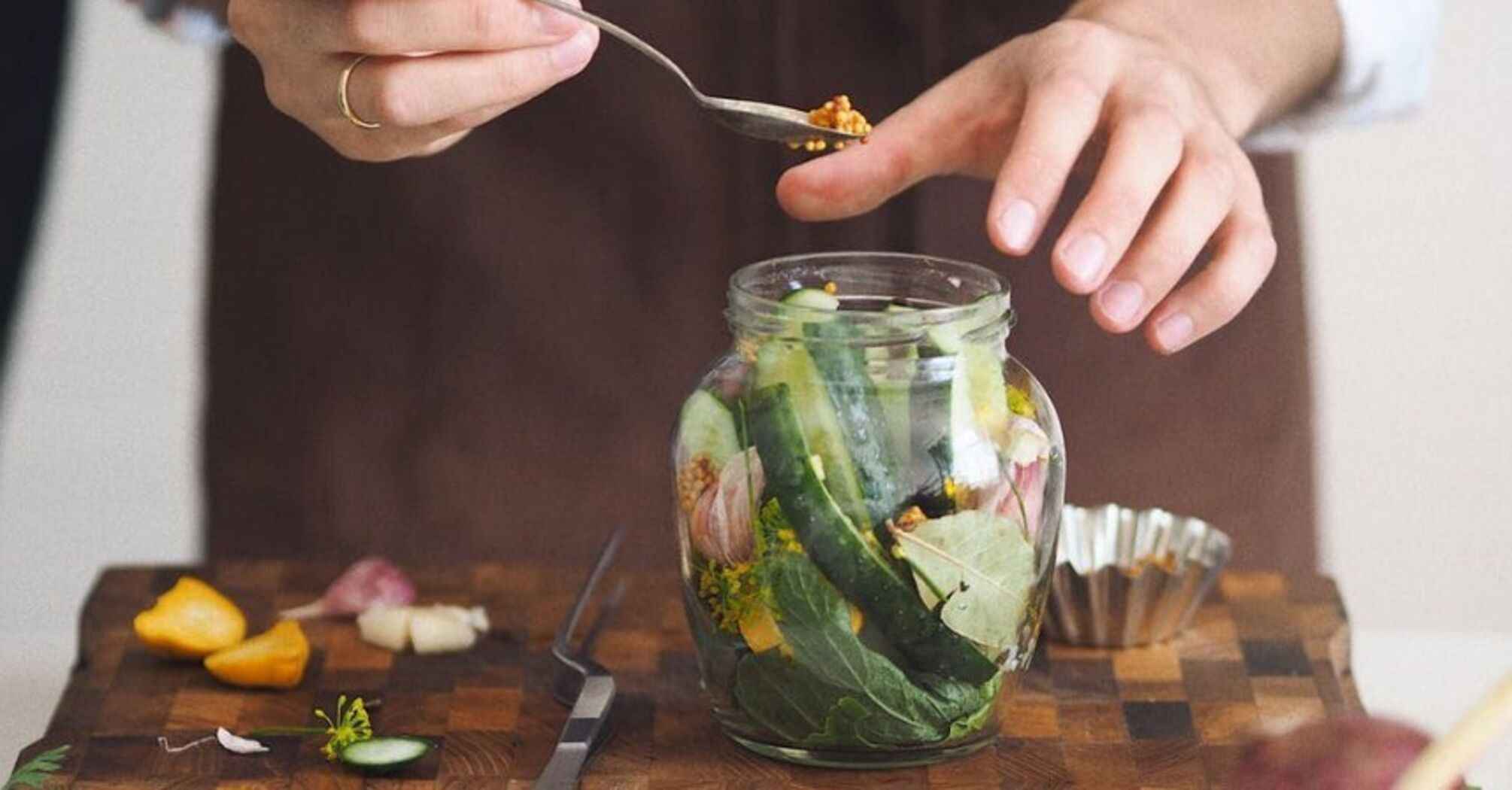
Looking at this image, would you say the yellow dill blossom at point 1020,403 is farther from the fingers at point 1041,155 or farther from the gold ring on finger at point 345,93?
the gold ring on finger at point 345,93

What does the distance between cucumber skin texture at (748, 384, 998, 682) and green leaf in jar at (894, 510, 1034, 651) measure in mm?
12

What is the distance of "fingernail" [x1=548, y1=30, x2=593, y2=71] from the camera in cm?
114

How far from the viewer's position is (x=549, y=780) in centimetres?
110

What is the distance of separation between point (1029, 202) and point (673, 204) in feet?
2.19

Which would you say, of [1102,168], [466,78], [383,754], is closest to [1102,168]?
[1102,168]

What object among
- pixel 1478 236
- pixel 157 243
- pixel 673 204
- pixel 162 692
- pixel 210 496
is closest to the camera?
pixel 162 692

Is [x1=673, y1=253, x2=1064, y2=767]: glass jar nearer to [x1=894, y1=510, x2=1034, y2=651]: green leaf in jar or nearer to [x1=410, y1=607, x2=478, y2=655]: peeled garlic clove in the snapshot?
[x1=894, y1=510, x2=1034, y2=651]: green leaf in jar

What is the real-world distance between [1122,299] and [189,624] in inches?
22.9

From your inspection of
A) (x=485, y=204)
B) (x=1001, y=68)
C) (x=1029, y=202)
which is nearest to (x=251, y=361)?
(x=485, y=204)

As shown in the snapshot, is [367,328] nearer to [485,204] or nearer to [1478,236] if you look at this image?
[485,204]

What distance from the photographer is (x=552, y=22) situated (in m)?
1.14

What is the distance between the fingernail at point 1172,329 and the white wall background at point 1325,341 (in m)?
1.92

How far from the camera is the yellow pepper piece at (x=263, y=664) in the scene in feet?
4.12

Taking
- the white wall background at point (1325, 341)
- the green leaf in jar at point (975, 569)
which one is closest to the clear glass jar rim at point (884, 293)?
the green leaf in jar at point (975, 569)
